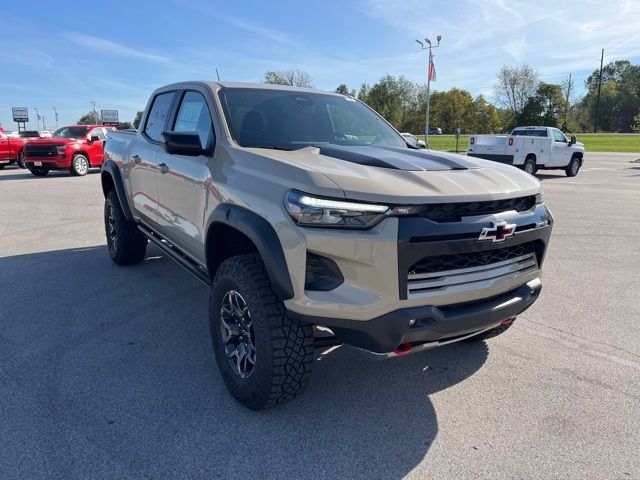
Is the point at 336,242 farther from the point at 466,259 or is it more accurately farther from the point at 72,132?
the point at 72,132

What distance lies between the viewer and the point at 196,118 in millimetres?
3771

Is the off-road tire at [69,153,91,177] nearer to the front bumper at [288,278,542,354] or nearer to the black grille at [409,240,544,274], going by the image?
the front bumper at [288,278,542,354]

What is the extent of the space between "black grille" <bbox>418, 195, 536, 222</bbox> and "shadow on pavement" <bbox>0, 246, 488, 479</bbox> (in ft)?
3.95

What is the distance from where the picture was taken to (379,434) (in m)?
2.67

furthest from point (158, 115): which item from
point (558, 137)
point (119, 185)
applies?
point (558, 137)

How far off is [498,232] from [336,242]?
0.86 m

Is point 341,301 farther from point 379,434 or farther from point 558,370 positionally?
point 558,370

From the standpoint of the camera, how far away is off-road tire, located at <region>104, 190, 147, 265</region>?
5.49 metres

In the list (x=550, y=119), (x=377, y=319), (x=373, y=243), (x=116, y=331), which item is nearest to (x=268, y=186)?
(x=373, y=243)

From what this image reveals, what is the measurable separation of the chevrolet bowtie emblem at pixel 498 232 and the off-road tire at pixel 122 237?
4158 mm

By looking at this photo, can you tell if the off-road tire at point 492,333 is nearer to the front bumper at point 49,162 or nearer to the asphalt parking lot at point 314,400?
the asphalt parking lot at point 314,400

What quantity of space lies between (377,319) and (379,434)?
2.52 ft

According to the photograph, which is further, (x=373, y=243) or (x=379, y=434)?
(x=379, y=434)

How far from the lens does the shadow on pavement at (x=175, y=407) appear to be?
95.5 inches
